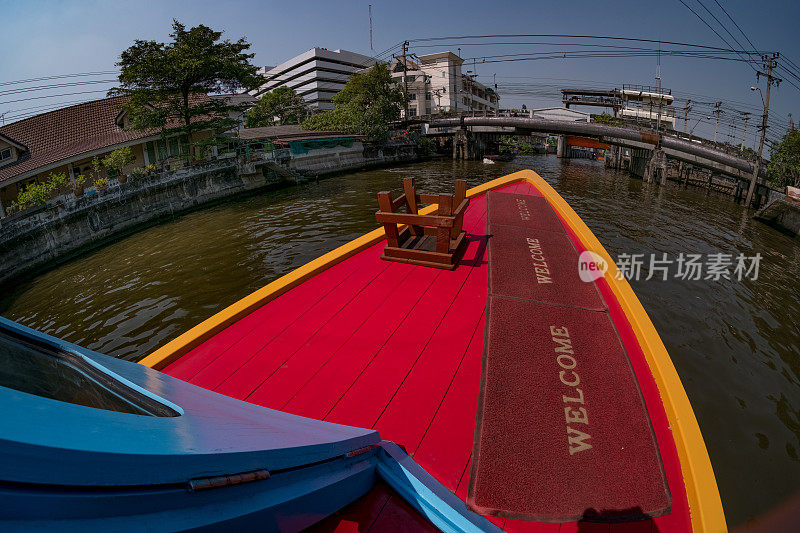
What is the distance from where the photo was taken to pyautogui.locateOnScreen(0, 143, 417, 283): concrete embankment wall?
13456mm

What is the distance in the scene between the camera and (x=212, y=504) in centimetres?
100

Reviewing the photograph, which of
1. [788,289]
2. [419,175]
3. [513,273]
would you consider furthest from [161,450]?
[419,175]

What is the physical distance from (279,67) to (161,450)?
357 feet

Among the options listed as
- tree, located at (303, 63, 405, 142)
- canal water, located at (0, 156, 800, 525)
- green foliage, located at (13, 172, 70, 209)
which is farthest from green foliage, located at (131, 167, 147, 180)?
tree, located at (303, 63, 405, 142)

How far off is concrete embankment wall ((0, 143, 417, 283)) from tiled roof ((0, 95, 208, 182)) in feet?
22.3

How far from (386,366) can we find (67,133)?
107 ft

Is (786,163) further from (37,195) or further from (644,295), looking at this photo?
(37,195)

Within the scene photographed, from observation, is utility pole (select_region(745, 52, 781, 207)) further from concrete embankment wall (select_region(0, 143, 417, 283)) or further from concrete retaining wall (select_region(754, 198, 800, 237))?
concrete embankment wall (select_region(0, 143, 417, 283))

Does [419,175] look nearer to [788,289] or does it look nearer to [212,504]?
[788,289]

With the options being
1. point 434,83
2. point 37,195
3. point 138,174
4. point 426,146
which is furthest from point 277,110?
point 37,195

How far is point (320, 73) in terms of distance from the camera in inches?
3098

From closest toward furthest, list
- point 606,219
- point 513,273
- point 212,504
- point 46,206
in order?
1. point 212,504
2. point 513,273
3. point 46,206
4. point 606,219

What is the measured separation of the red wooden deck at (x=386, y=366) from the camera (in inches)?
84.8

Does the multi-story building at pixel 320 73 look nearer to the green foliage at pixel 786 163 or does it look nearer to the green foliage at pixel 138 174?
the green foliage at pixel 138 174
